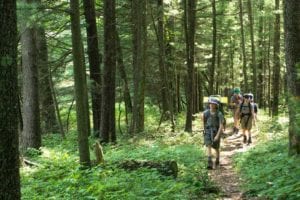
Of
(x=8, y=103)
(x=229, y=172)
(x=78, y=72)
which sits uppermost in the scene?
(x=78, y=72)

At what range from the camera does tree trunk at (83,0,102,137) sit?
691 inches

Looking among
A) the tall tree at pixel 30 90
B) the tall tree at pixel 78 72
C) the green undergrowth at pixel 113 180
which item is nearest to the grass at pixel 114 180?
the green undergrowth at pixel 113 180

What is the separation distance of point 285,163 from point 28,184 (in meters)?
5.47

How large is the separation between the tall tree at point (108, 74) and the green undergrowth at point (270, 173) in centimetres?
504

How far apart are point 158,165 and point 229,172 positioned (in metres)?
2.34

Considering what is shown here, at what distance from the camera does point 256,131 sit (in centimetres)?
1884

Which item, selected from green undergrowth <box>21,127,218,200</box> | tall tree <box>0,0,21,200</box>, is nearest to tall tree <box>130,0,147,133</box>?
green undergrowth <box>21,127,218,200</box>

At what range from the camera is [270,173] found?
8.84 meters

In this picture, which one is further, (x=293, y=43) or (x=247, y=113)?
(x=247, y=113)

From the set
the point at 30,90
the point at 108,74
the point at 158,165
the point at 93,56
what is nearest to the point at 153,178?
the point at 158,165

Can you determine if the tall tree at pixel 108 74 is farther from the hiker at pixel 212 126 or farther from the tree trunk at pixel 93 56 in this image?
the hiker at pixel 212 126

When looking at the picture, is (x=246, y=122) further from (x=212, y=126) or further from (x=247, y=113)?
(x=212, y=126)

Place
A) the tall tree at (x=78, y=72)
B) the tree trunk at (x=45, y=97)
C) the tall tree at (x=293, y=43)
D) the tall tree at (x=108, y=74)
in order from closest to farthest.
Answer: the tall tree at (x=78, y=72)
the tall tree at (x=293, y=43)
the tall tree at (x=108, y=74)
the tree trunk at (x=45, y=97)

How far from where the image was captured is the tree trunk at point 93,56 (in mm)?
17562
